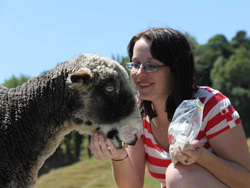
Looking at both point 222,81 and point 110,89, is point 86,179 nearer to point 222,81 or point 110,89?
point 110,89

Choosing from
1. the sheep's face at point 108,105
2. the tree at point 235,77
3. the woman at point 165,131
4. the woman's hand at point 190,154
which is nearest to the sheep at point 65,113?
the sheep's face at point 108,105

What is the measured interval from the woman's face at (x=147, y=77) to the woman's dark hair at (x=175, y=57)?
69 mm

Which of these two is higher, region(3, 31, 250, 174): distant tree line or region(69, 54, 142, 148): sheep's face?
region(69, 54, 142, 148): sheep's face

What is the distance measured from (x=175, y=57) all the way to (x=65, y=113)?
1.44m

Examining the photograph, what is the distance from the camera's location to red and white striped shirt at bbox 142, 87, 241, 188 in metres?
3.67

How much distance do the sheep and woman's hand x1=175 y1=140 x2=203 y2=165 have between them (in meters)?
0.53

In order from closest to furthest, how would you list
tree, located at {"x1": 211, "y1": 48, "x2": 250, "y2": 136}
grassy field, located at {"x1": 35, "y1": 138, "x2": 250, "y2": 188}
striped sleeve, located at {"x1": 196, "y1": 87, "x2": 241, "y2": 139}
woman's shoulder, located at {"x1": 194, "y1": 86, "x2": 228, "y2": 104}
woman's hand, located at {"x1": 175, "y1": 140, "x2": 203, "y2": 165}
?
woman's hand, located at {"x1": 175, "y1": 140, "x2": 203, "y2": 165}
striped sleeve, located at {"x1": 196, "y1": 87, "x2": 241, "y2": 139}
woman's shoulder, located at {"x1": 194, "y1": 86, "x2": 228, "y2": 104}
grassy field, located at {"x1": 35, "y1": 138, "x2": 250, "y2": 188}
tree, located at {"x1": 211, "y1": 48, "x2": 250, "y2": 136}

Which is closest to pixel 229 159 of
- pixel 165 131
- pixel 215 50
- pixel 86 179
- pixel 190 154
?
pixel 190 154

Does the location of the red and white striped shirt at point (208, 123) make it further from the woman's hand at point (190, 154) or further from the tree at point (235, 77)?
the tree at point (235, 77)

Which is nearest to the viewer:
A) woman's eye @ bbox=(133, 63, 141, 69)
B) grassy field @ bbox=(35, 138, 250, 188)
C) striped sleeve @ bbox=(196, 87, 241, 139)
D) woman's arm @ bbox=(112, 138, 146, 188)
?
striped sleeve @ bbox=(196, 87, 241, 139)

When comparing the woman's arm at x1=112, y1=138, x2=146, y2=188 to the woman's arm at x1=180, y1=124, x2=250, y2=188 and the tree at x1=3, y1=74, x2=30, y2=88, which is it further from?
the tree at x1=3, y1=74, x2=30, y2=88

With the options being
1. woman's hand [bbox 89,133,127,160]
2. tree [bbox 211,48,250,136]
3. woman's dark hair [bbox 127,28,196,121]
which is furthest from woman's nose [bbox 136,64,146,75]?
tree [bbox 211,48,250,136]

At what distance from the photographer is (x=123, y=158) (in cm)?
398

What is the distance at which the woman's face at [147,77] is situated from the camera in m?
3.89
